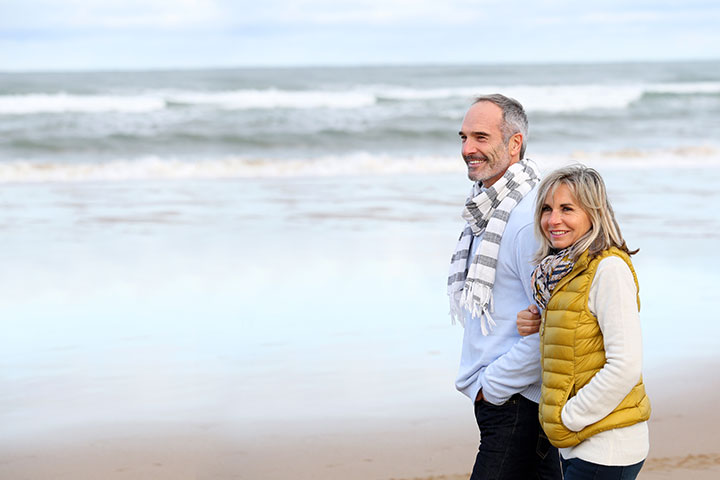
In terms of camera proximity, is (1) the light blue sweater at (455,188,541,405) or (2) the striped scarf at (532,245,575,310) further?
(1) the light blue sweater at (455,188,541,405)

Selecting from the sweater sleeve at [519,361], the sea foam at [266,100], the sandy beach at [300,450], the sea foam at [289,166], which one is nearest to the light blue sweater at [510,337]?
the sweater sleeve at [519,361]

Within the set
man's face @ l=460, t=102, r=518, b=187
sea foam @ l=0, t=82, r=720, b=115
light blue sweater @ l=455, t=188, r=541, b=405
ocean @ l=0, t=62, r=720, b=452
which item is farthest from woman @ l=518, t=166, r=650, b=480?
sea foam @ l=0, t=82, r=720, b=115

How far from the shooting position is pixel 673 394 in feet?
15.8

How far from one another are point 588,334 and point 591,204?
35cm

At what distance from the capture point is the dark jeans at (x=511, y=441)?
8.65 ft

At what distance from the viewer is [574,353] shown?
7.70 feet

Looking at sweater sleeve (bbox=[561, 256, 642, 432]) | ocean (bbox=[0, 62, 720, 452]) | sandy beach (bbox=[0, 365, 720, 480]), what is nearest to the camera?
sweater sleeve (bbox=[561, 256, 642, 432])

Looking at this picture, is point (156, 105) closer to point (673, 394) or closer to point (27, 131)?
point (27, 131)

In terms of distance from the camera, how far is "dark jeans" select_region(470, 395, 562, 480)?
264 centimetres

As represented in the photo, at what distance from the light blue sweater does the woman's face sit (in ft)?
0.43

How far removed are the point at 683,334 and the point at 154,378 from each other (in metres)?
3.36

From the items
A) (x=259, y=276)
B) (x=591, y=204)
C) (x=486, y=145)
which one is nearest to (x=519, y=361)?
(x=591, y=204)

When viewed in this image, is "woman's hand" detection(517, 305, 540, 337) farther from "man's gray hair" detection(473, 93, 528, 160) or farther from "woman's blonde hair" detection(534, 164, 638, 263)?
"man's gray hair" detection(473, 93, 528, 160)

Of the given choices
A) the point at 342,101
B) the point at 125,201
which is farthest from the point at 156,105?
the point at 125,201
